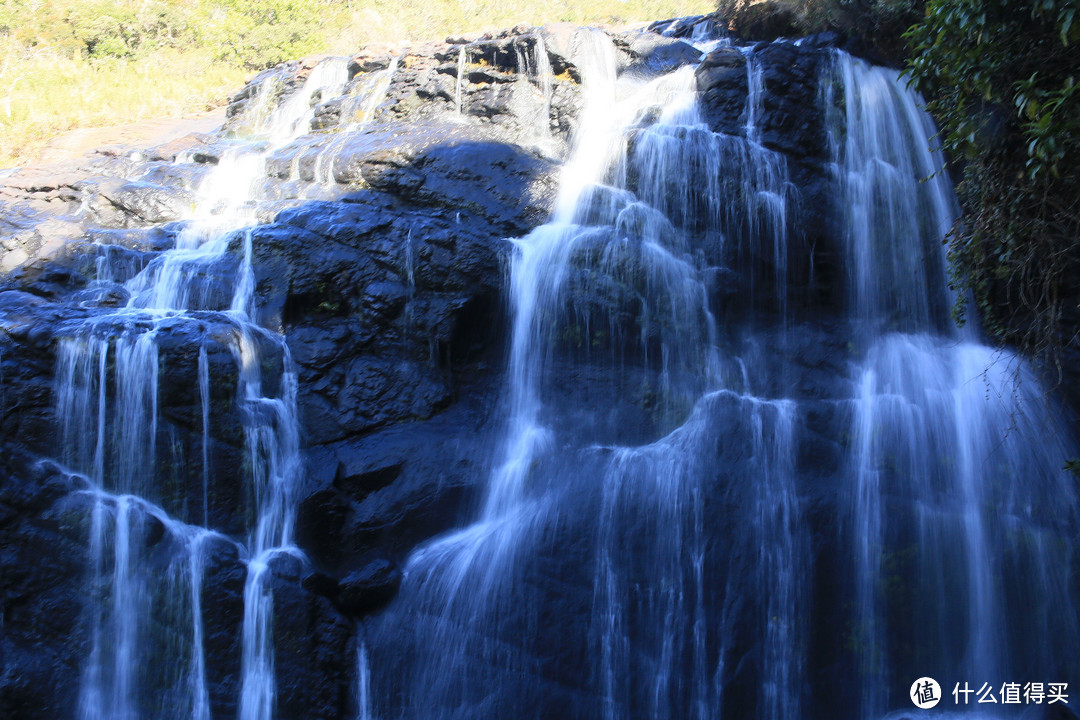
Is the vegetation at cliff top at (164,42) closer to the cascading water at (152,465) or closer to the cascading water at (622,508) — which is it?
the cascading water at (152,465)

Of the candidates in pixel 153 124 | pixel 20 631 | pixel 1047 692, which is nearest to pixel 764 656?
pixel 1047 692

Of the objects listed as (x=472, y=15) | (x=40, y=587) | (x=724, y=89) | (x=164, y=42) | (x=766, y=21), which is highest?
(x=472, y=15)

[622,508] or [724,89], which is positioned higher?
[724,89]

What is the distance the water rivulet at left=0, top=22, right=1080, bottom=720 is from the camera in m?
6.38

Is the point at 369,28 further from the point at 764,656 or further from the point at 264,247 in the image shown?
the point at 764,656

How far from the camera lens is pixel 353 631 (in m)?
6.61

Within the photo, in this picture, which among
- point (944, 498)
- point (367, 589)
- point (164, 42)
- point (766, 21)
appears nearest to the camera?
point (367, 589)

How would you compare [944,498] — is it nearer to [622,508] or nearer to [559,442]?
[622,508]

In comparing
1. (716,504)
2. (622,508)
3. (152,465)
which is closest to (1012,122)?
(716,504)

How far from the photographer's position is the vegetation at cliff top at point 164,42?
15.5 m

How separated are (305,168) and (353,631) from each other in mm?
7063

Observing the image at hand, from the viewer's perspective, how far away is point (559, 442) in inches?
308

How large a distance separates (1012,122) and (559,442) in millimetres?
5025

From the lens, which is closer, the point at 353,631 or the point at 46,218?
the point at 353,631
